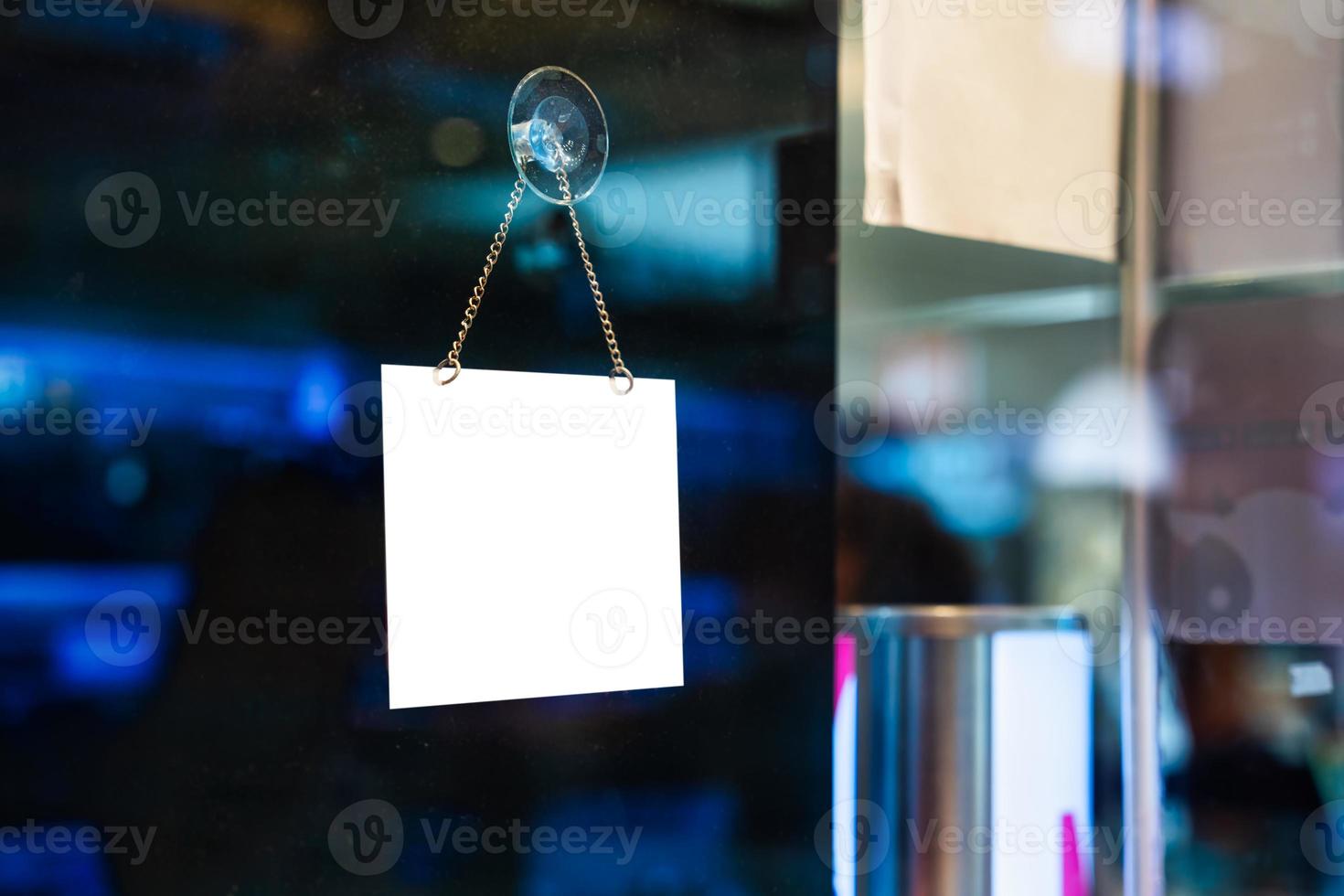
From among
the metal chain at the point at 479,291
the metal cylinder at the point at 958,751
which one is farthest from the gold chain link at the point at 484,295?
the metal cylinder at the point at 958,751

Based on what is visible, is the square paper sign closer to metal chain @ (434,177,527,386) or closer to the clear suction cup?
metal chain @ (434,177,527,386)

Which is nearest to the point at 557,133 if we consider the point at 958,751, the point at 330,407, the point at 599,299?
the point at 599,299

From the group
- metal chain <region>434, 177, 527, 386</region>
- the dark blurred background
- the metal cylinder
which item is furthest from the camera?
the metal cylinder

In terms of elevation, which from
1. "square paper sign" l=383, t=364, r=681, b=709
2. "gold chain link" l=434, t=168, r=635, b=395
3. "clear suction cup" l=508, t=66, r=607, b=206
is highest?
"clear suction cup" l=508, t=66, r=607, b=206

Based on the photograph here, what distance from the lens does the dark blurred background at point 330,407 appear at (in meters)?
0.58

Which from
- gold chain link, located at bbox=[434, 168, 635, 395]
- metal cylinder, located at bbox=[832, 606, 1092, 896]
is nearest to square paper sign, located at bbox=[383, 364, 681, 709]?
gold chain link, located at bbox=[434, 168, 635, 395]

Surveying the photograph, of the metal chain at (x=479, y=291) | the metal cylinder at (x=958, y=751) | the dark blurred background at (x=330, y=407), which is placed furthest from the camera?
the metal cylinder at (x=958, y=751)

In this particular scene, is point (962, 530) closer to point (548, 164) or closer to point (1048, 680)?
point (1048, 680)

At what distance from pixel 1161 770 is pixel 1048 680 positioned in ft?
1.44

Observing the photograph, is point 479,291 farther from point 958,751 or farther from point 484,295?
point 958,751

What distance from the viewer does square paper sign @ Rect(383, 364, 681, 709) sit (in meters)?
0.68

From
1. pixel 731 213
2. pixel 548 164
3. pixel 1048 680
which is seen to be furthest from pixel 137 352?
pixel 1048 680

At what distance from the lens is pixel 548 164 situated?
0.74m

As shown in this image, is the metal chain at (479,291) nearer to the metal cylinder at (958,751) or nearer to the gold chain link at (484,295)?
the gold chain link at (484,295)
